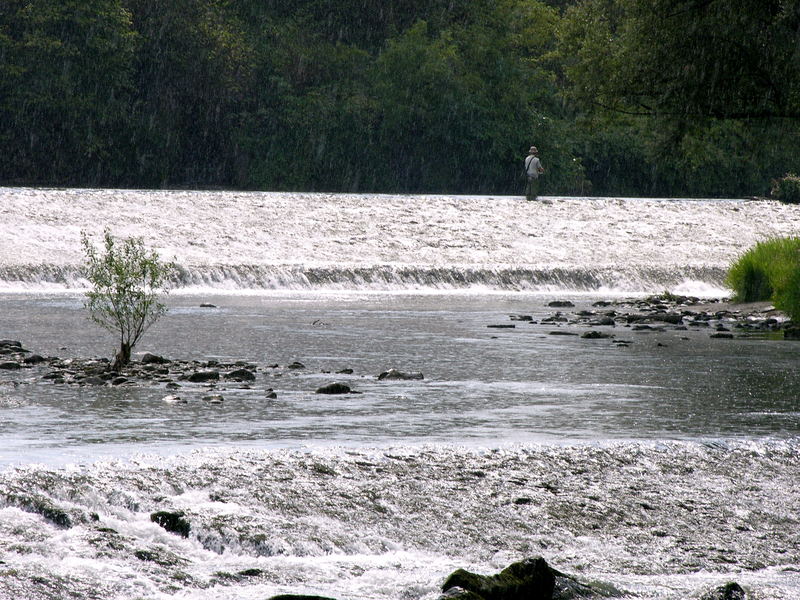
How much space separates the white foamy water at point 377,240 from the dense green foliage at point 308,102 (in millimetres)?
12565

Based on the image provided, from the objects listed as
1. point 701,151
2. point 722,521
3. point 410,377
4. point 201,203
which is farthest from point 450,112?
point 722,521

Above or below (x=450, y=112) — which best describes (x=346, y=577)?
below

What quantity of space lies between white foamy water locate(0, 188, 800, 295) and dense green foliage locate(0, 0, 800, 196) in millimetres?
12565

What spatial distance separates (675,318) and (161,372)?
36.1ft

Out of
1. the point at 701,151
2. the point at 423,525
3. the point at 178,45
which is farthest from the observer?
the point at 178,45

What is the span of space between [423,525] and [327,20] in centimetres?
5868

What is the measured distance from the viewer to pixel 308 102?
196ft

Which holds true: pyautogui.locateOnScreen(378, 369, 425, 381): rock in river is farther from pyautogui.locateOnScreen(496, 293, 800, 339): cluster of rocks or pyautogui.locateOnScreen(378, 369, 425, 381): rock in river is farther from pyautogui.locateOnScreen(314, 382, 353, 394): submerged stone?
pyautogui.locateOnScreen(496, 293, 800, 339): cluster of rocks

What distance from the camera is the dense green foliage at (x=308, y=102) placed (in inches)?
2098

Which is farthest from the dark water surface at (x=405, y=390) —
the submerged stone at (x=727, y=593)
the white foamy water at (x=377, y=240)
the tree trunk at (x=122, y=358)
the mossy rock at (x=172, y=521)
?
the white foamy water at (x=377, y=240)

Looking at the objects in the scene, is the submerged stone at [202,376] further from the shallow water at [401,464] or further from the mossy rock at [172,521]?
the mossy rock at [172,521]

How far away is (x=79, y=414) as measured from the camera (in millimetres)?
9859

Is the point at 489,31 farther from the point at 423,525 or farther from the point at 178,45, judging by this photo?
the point at 423,525

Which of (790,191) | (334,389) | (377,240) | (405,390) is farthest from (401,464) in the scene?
(790,191)
